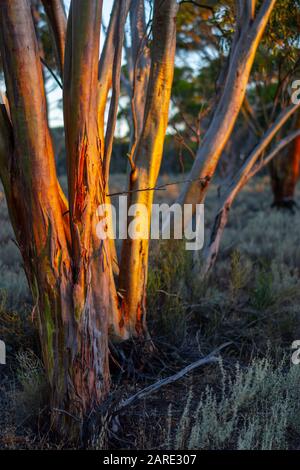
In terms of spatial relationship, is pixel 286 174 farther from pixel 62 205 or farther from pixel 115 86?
pixel 62 205

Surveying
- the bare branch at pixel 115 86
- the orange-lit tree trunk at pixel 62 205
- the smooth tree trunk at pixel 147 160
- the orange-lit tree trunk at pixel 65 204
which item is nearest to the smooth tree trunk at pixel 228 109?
the smooth tree trunk at pixel 147 160

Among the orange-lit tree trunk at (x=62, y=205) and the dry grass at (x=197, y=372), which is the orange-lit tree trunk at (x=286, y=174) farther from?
the orange-lit tree trunk at (x=62, y=205)

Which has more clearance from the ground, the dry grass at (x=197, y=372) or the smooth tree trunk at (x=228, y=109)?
the smooth tree trunk at (x=228, y=109)

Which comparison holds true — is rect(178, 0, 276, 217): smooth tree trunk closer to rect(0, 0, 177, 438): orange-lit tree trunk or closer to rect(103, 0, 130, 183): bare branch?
rect(103, 0, 130, 183): bare branch

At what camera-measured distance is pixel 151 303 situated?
520 cm

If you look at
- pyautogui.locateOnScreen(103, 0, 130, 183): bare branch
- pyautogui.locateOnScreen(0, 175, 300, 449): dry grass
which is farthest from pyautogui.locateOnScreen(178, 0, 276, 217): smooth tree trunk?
pyautogui.locateOnScreen(103, 0, 130, 183): bare branch

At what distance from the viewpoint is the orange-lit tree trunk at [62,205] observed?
3.24m

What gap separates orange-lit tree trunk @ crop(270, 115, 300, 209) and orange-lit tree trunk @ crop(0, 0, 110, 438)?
10202 mm

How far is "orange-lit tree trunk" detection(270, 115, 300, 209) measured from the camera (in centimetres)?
1307

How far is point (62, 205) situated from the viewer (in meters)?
3.53

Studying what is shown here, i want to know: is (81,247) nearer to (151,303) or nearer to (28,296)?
(151,303)

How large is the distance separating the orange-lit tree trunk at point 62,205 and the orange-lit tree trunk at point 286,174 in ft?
33.5

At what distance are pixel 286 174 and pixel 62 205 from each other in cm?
1049

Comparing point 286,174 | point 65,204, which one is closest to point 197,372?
point 65,204
